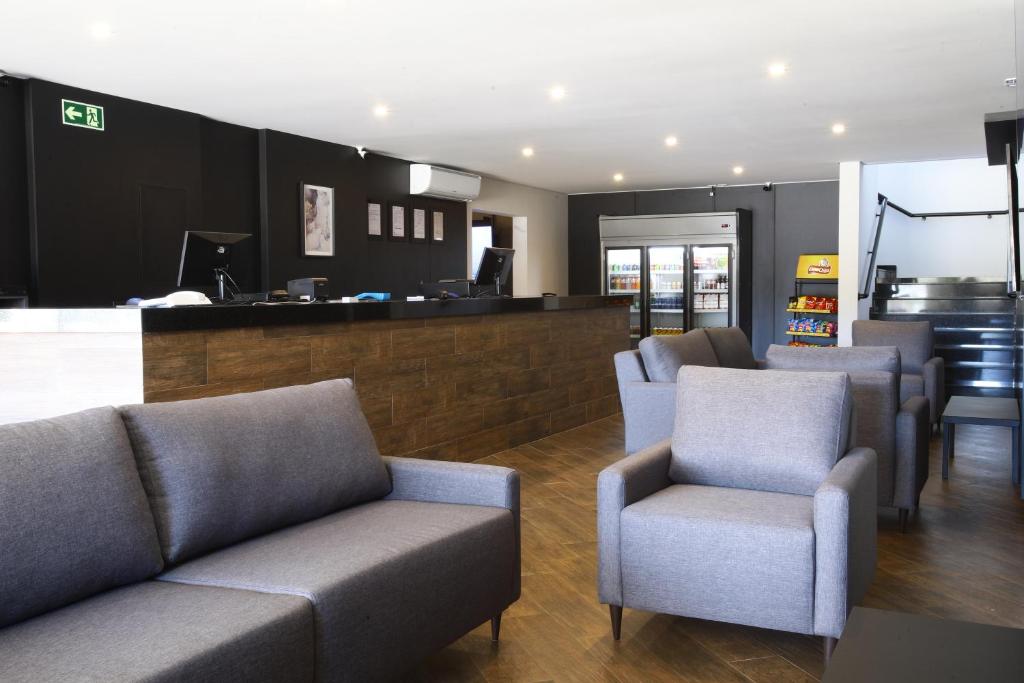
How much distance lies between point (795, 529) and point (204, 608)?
1.64m

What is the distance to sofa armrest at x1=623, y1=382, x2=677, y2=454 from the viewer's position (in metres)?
4.93

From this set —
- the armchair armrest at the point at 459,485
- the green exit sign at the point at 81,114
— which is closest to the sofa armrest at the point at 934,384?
the armchair armrest at the point at 459,485

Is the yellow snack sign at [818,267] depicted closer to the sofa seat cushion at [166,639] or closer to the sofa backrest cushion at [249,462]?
the sofa backrest cushion at [249,462]

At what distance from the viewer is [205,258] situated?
5230 millimetres

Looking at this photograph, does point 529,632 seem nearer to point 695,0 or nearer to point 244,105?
point 695,0

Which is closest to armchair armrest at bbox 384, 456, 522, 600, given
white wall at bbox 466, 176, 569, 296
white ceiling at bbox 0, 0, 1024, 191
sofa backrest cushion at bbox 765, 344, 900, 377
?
sofa backrest cushion at bbox 765, 344, 900, 377

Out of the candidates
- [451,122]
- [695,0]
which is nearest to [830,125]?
[451,122]

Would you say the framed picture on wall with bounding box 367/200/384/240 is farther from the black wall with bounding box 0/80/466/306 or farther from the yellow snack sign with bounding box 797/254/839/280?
the yellow snack sign with bounding box 797/254/839/280

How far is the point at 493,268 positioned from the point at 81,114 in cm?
322

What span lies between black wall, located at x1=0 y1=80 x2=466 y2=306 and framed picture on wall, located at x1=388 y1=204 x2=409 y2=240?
0.82ft

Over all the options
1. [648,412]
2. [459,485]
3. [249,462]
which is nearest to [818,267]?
[648,412]

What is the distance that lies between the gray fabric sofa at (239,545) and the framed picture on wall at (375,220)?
631 cm

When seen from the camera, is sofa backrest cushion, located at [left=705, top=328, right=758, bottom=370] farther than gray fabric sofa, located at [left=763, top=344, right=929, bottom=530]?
Yes

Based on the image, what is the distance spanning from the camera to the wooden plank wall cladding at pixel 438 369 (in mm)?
3688
